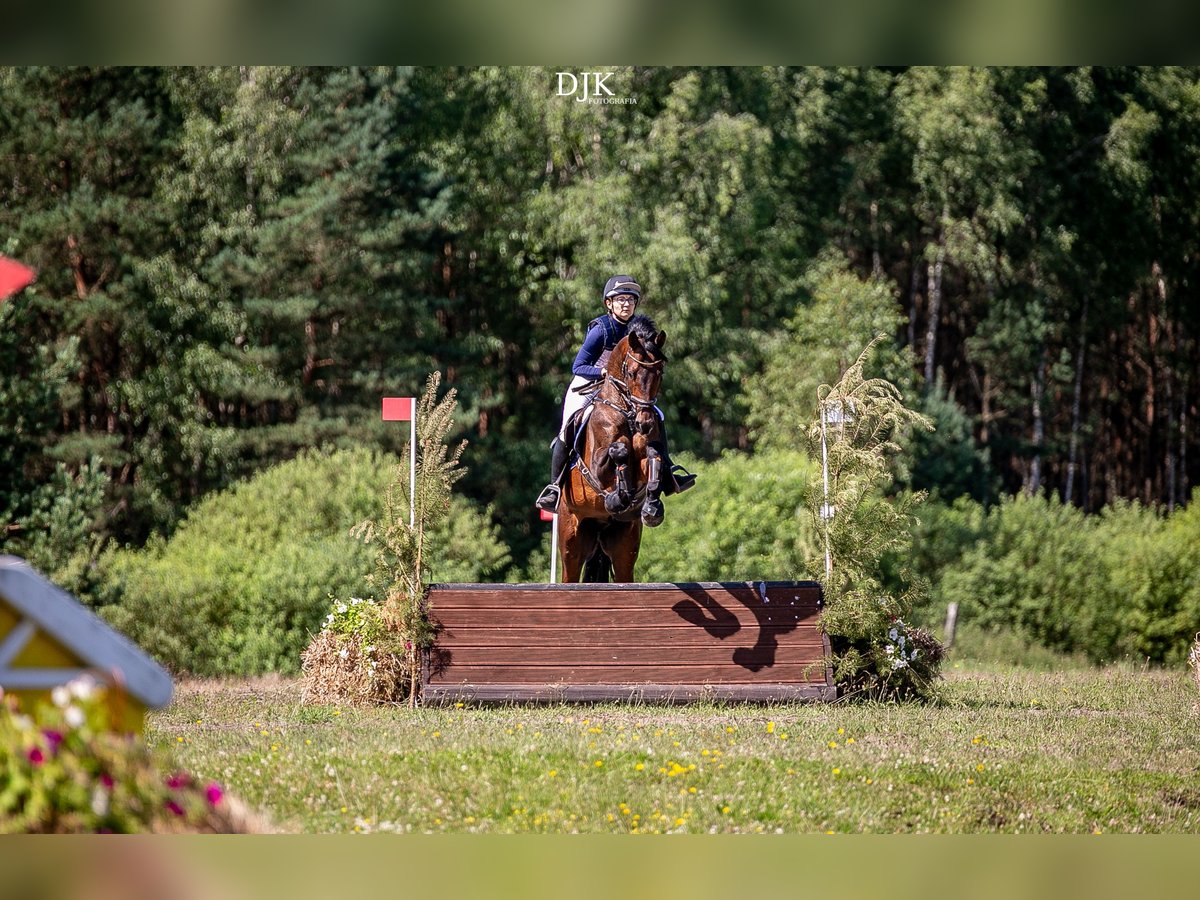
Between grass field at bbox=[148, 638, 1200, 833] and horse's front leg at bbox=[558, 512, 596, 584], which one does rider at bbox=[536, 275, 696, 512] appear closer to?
horse's front leg at bbox=[558, 512, 596, 584]

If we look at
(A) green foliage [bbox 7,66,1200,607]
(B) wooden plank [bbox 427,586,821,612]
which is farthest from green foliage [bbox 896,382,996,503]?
(B) wooden plank [bbox 427,586,821,612]

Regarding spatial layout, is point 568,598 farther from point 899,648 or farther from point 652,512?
point 899,648

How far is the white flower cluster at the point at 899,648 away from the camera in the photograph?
10312 millimetres

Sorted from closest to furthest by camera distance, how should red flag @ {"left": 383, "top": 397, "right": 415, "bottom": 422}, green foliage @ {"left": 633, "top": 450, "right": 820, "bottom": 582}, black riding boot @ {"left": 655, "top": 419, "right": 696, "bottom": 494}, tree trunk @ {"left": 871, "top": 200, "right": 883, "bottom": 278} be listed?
1. black riding boot @ {"left": 655, "top": 419, "right": 696, "bottom": 494}
2. red flag @ {"left": 383, "top": 397, "right": 415, "bottom": 422}
3. green foliage @ {"left": 633, "top": 450, "right": 820, "bottom": 582}
4. tree trunk @ {"left": 871, "top": 200, "right": 883, "bottom": 278}

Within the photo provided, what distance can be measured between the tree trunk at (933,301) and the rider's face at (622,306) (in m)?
14.9

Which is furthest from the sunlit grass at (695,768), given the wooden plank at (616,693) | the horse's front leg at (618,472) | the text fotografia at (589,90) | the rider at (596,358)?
the text fotografia at (589,90)

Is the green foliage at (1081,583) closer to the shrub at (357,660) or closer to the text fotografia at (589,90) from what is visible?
the text fotografia at (589,90)

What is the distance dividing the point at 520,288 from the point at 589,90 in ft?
11.3

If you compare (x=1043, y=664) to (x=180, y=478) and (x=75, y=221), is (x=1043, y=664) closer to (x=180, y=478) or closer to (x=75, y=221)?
(x=180, y=478)

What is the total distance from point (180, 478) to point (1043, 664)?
1259 centimetres

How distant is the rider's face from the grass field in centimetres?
291

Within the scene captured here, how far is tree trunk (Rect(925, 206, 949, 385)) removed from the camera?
25.5m

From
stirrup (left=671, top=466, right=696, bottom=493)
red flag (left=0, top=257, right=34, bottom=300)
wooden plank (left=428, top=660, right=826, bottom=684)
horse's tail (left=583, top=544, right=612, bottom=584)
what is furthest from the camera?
horse's tail (left=583, top=544, right=612, bottom=584)

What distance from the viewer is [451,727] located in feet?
28.7
